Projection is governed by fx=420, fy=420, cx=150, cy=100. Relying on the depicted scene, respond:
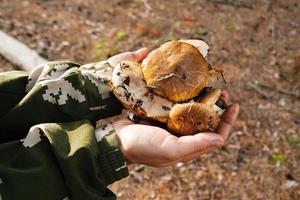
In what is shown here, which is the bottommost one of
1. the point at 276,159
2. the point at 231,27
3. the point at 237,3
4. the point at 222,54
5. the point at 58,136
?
the point at 276,159

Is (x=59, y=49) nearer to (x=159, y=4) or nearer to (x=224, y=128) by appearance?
(x=159, y=4)

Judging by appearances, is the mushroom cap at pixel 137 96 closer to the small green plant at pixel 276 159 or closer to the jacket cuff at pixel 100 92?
the jacket cuff at pixel 100 92

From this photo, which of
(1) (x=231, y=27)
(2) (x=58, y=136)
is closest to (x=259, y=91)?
(1) (x=231, y=27)

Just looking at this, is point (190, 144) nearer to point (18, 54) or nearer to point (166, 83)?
point (166, 83)

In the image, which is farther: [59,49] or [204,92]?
[59,49]

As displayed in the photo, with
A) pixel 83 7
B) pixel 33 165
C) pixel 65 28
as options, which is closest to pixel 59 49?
pixel 65 28

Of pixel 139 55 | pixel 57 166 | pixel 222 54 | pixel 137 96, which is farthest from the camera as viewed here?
pixel 222 54

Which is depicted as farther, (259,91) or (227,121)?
(259,91)
